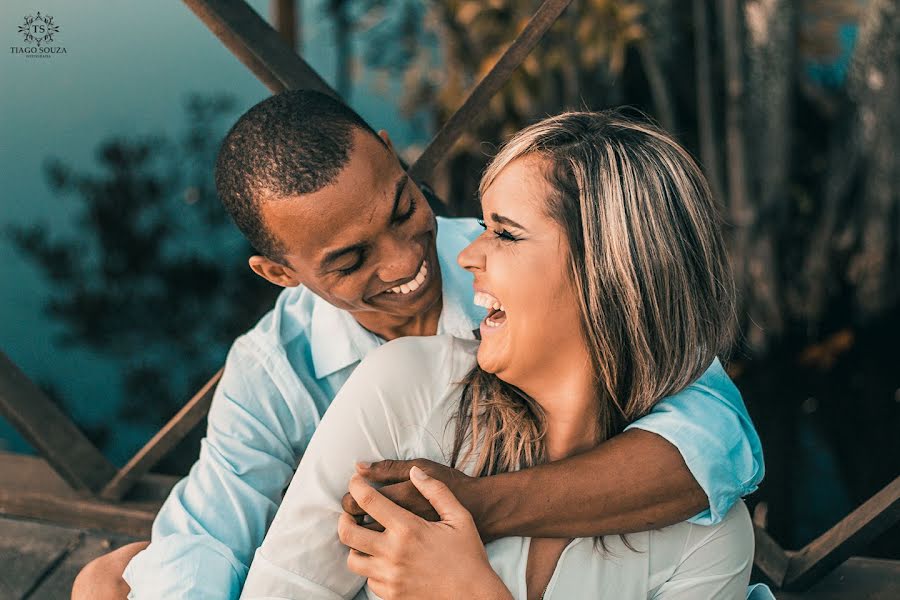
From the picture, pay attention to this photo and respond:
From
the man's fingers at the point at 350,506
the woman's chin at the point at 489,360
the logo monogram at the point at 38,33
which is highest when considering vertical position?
the logo monogram at the point at 38,33

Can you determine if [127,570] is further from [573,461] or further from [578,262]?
[578,262]

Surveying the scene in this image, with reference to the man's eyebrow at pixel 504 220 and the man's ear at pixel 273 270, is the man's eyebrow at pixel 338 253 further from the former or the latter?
the man's eyebrow at pixel 504 220

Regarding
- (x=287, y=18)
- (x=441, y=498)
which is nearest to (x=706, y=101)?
(x=287, y=18)

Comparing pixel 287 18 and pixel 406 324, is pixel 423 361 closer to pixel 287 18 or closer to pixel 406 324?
pixel 406 324

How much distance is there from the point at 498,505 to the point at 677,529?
0.89 feet

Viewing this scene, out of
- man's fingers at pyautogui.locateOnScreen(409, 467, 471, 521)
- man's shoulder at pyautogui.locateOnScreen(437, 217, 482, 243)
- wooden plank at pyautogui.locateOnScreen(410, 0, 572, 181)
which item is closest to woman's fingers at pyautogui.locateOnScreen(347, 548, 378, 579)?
man's fingers at pyautogui.locateOnScreen(409, 467, 471, 521)

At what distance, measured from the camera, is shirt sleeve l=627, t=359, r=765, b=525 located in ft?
4.64

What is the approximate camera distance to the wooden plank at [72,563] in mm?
2250

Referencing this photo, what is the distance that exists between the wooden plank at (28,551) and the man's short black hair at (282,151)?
1.13 m

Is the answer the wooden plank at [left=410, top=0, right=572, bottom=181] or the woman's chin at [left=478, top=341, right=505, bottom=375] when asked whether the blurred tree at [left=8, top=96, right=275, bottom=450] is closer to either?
the wooden plank at [left=410, top=0, right=572, bottom=181]

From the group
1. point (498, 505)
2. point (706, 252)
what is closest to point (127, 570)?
point (498, 505)

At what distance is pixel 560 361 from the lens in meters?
1.47

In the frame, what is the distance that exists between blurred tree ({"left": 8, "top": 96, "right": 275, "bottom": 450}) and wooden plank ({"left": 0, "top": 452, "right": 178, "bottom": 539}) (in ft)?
5.64

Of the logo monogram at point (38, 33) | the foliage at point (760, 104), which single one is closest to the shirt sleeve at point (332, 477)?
the logo monogram at point (38, 33)
